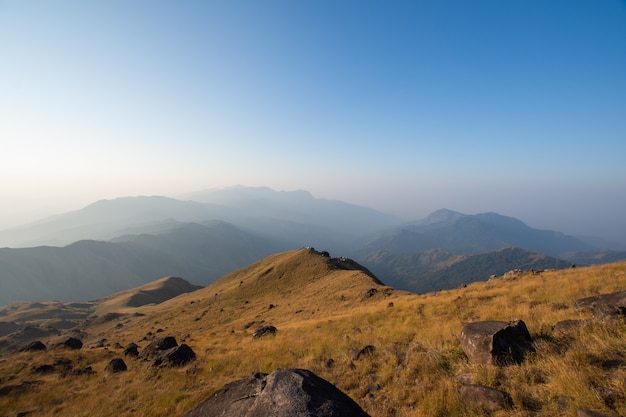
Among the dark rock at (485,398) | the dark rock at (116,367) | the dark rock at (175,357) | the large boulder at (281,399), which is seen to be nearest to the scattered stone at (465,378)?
the dark rock at (485,398)

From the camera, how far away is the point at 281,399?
5953 millimetres

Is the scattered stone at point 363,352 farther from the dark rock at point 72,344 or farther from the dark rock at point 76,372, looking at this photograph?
the dark rock at point 72,344

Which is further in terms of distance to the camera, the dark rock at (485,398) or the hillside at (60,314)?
the hillside at (60,314)

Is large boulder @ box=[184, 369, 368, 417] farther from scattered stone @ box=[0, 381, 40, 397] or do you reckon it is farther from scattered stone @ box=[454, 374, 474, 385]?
scattered stone @ box=[0, 381, 40, 397]

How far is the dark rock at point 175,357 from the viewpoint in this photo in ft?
57.6

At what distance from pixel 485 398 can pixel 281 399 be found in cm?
542

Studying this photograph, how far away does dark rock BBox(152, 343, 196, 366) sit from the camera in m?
17.6

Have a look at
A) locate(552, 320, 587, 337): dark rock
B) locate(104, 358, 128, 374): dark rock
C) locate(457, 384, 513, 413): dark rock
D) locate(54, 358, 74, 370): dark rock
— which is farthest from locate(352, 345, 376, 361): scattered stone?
locate(54, 358, 74, 370): dark rock

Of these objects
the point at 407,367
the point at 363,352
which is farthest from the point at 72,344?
the point at 407,367

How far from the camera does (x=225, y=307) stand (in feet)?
176

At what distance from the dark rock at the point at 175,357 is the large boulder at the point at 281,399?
12884 millimetres

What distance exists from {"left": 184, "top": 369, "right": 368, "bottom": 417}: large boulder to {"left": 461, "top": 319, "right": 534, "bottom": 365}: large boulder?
5.39 meters

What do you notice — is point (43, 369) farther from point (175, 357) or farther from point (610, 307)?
point (610, 307)

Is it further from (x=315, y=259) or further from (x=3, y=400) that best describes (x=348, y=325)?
(x=315, y=259)
